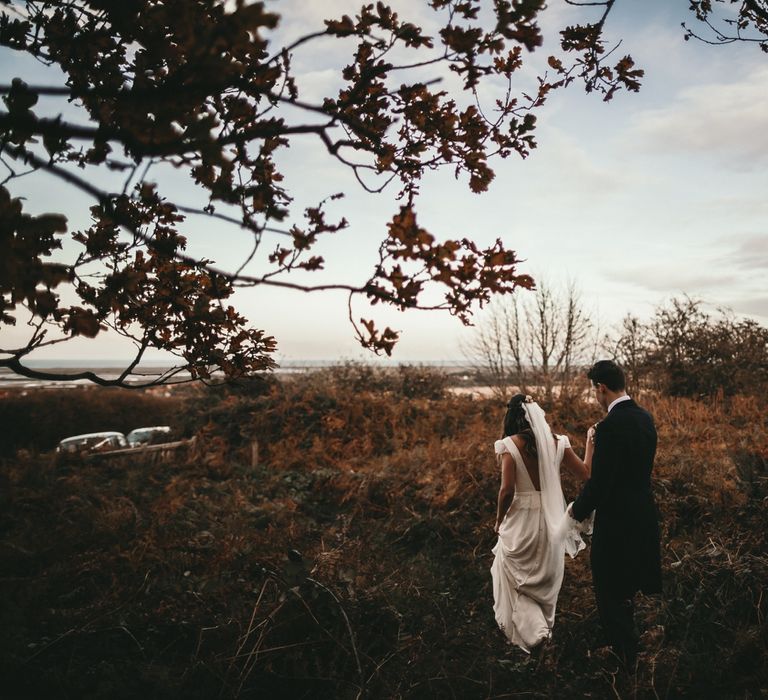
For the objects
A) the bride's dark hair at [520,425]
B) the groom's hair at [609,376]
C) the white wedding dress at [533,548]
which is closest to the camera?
the groom's hair at [609,376]

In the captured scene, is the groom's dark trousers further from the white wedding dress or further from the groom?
the white wedding dress

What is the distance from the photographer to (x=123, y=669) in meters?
3.07

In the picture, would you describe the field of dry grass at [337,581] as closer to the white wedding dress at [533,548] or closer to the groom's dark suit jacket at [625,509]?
the white wedding dress at [533,548]

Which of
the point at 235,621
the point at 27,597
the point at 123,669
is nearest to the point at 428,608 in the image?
the point at 235,621

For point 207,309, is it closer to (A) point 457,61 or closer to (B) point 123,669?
(A) point 457,61

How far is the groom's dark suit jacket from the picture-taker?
3441mm

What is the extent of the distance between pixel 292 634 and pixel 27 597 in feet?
9.23

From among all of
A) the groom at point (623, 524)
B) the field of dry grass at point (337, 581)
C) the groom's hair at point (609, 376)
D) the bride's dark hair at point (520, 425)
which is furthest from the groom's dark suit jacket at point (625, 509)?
the bride's dark hair at point (520, 425)

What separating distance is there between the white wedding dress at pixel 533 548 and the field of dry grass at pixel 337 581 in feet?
0.75

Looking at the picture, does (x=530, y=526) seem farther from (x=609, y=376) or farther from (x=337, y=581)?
(x=337, y=581)

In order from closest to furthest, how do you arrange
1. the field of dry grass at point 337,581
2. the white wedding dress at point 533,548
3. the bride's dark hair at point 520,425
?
the field of dry grass at point 337,581
the white wedding dress at point 533,548
the bride's dark hair at point 520,425

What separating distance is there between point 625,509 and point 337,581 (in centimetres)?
216

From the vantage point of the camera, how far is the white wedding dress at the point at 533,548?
4.04m

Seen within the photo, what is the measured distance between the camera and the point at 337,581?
370 cm
